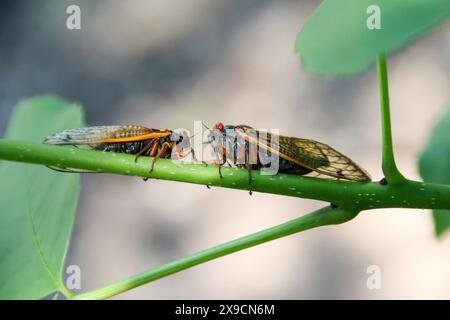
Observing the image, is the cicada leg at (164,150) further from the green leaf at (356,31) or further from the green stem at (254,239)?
the green leaf at (356,31)

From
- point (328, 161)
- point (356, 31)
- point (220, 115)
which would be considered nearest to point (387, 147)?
point (328, 161)

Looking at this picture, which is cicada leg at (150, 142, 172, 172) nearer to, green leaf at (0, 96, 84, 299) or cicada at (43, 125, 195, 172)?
cicada at (43, 125, 195, 172)

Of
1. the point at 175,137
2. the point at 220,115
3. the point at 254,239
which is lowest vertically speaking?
the point at 254,239

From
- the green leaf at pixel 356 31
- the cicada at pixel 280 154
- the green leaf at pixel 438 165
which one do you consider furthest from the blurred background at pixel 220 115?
the green leaf at pixel 356 31

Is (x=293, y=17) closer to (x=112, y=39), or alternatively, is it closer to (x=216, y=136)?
(x=112, y=39)

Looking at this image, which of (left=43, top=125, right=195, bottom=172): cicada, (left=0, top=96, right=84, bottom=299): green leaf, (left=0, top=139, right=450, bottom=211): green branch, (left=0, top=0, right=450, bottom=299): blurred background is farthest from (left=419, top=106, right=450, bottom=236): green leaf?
(left=0, top=0, right=450, bottom=299): blurred background

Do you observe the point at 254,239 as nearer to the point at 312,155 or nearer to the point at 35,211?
the point at 312,155
